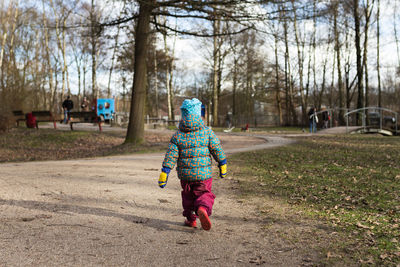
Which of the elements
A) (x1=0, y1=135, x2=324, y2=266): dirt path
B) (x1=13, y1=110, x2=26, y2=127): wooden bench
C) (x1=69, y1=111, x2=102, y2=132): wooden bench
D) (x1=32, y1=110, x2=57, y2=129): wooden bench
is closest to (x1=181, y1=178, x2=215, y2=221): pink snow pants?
(x1=0, y1=135, x2=324, y2=266): dirt path

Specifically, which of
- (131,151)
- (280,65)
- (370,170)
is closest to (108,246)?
(370,170)

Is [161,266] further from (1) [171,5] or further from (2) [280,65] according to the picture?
(2) [280,65]

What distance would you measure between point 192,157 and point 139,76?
11.7 metres

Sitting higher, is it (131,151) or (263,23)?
(263,23)

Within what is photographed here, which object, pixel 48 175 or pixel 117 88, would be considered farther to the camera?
pixel 117 88

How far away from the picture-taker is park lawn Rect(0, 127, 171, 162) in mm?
14516

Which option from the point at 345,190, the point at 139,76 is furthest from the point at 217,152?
the point at 139,76

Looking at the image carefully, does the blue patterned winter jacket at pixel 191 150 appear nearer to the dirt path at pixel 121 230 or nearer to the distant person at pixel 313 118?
the dirt path at pixel 121 230

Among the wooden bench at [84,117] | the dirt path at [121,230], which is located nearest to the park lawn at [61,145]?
the wooden bench at [84,117]

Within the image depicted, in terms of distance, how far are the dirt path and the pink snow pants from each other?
25cm

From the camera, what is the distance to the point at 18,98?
2289cm

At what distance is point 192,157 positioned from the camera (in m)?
4.42

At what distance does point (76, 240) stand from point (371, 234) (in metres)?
3.23

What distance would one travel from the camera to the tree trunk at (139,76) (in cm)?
1532
